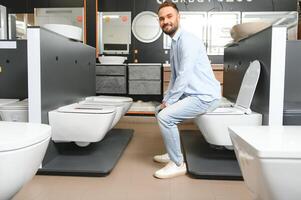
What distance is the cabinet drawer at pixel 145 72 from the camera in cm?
405

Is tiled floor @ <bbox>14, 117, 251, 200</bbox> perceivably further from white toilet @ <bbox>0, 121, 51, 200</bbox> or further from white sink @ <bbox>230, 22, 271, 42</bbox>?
white sink @ <bbox>230, 22, 271, 42</bbox>

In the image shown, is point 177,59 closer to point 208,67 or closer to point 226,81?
point 208,67

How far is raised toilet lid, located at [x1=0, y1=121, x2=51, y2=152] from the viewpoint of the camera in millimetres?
1058

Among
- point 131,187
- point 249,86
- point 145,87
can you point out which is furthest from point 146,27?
point 131,187

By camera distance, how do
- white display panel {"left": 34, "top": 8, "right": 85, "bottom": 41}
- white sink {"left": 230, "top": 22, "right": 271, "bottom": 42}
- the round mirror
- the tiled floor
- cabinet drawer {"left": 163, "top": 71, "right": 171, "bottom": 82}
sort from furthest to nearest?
white display panel {"left": 34, "top": 8, "right": 85, "bottom": 41}
the round mirror
cabinet drawer {"left": 163, "top": 71, "right": 171, "bottom": 82}
white sink {"left": 230, "top": 22, "right": 271, "bottom": 42}
the tiled floor

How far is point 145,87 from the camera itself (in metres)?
4.09

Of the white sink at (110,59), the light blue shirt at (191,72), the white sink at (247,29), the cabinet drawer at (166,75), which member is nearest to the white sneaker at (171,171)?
the light blue shirt at (191,72)

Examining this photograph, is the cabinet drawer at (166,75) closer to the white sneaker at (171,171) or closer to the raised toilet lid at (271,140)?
the white sneaker at (171,171)

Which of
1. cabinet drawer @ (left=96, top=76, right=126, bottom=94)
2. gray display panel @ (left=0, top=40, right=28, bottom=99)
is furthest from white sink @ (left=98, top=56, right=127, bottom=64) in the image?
gray display panel @ (left=0, top=40, right=28, bottom=99)

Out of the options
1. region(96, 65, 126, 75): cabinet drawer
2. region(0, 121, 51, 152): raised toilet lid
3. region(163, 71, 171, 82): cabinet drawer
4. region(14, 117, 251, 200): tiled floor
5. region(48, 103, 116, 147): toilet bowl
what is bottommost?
region(14, 117, 251, 200): tiled floor

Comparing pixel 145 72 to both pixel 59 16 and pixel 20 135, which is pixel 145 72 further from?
pixel 20 135

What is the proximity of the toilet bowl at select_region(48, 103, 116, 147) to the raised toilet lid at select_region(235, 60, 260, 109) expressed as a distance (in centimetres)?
98

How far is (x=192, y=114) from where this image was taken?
2.05 metres

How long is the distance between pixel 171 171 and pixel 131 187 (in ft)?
1.06
